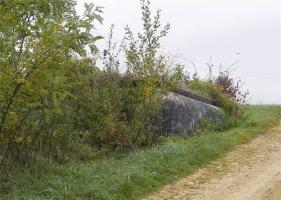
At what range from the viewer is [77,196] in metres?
7.81

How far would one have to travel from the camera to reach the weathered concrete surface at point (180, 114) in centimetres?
1343

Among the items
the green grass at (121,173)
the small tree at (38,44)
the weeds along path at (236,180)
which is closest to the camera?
the small tree at (38,44)

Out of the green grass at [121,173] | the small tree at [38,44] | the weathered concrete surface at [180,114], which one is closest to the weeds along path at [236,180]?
the green grass at [121,173]

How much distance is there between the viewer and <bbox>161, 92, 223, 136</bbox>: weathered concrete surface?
13.4 metres

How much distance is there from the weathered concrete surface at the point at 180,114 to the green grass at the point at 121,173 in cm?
59

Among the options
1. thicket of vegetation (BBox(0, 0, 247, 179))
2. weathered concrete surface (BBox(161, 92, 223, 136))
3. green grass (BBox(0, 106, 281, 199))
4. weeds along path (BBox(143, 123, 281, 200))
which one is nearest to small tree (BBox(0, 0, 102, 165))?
thicket of vegetation (BBox(0, 0, 247, 179))

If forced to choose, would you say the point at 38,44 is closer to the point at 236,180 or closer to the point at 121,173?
the point at 121,173

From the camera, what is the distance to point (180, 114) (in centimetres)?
1384

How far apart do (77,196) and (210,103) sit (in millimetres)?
8921

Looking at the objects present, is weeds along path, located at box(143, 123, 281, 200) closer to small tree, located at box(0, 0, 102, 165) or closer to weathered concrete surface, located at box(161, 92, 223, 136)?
weathered concrete surface, located at box(161, 92, 223, 136)

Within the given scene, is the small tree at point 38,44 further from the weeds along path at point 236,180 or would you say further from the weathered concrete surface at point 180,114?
the weathered concrete surface at point 180,114

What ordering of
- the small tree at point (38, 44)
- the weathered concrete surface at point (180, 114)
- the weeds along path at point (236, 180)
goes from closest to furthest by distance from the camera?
the small tree at point (38, 44), the weeds along path at point (236, 180), the weathered concrete surface at point (180, 114)

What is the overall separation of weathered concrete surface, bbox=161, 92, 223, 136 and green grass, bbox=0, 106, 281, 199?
59 cm

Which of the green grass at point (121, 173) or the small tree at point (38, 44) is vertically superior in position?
the small tree at point (38, 44)
